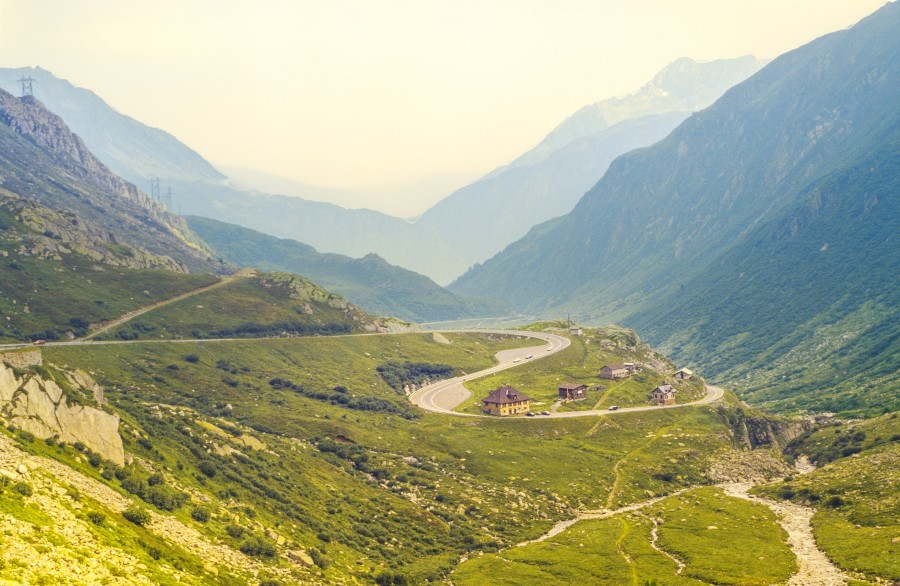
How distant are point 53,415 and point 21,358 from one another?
14.3 meters

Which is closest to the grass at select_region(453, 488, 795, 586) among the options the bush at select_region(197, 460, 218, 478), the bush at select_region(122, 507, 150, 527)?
the bush at select_region(197, 460, 218, 478)

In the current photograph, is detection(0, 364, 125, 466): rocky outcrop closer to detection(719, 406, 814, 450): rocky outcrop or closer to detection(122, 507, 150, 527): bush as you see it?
detection(122, 507, 150, 527): bush

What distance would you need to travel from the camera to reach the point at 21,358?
93000mm

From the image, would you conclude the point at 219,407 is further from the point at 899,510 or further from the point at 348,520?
the point at 899,510

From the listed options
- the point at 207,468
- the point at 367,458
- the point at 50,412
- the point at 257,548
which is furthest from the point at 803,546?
the point at 50,412

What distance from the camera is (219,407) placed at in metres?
157

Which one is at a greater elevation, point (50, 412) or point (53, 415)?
point (50, 412)

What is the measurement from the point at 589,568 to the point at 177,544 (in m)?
55.9

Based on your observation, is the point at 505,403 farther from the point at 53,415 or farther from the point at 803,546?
the point at 53,415

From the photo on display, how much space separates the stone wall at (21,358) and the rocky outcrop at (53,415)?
4.19 meters

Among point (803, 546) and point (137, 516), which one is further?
point (803, 546)

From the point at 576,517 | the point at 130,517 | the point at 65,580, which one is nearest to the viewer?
the point at 65,580

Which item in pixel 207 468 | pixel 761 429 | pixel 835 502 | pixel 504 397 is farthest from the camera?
pixel 761 429

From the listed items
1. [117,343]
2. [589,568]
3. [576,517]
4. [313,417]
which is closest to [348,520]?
[589,568]
